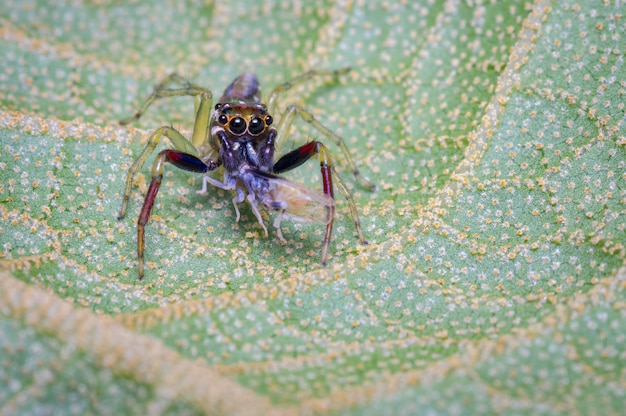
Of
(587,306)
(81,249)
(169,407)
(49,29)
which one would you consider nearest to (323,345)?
(169,407)

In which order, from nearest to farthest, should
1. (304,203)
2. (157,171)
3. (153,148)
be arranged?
(304,203) < (157,171) < (153,148)

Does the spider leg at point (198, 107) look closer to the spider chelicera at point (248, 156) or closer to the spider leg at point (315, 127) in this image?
the spider chelicera at point (248, 156)

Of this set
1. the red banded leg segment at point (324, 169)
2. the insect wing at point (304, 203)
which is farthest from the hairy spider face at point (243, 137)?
the insect wing at point (304, 203)

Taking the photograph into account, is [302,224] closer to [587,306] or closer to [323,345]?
[323,345]

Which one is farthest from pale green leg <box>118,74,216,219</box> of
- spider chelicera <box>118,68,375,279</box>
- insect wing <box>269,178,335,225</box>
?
insect wing <box>269,178,335,225</box>

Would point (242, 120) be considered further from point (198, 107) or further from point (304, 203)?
point (304, 203)

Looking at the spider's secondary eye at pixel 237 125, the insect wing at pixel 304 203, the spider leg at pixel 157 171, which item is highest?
the spider's secondary eye at pixel 237 125

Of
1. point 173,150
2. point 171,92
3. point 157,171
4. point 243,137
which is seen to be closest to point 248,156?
point 243,137
